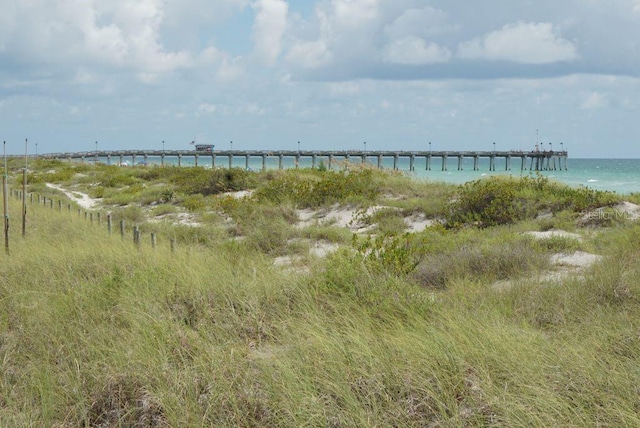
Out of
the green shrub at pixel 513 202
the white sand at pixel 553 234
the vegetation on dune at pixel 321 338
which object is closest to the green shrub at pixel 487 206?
the green shrub at pixel 513 202

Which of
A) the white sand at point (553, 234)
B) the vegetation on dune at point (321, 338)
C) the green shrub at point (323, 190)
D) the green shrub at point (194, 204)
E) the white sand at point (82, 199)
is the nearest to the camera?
the vegetation on dune at point (321, 338)

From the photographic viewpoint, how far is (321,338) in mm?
5234

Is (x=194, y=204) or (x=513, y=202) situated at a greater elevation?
(x=513, y=202)

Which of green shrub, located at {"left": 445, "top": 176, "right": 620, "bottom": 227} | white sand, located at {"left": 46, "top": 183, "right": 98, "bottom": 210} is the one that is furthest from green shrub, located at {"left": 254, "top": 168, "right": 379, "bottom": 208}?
white sand, located at {"left": 46, "top": 183, "right": 98, "bottom": 210}

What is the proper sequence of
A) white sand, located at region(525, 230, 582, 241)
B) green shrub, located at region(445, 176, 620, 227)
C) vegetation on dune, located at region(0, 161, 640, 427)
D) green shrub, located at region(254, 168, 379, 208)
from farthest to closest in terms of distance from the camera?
green shrub, located at region(254, 168, 379, 208)
green shrub, located at region(445, 176, 620, 227)
white sand, located at region(525, 230, 582, 241)
vegetation on dune, located at region(0, 161, 640, 427)

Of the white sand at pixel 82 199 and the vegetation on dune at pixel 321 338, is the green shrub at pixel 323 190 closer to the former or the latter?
the vegetation on dune at pixel 321 338

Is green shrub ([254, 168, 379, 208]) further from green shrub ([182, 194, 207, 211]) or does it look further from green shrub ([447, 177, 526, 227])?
green shrub ([447, 177, 526, 227])

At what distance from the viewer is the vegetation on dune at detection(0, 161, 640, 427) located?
4441 millimetres

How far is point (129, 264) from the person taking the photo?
8734 mm

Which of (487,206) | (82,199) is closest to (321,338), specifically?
(487,206)

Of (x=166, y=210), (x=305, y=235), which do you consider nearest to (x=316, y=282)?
(x=305, y=235)

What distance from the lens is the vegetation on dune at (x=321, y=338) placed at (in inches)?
175

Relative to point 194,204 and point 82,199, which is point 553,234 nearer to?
point 194,204

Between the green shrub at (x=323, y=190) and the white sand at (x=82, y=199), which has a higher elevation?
the green shrub at (x=323, y=190)
